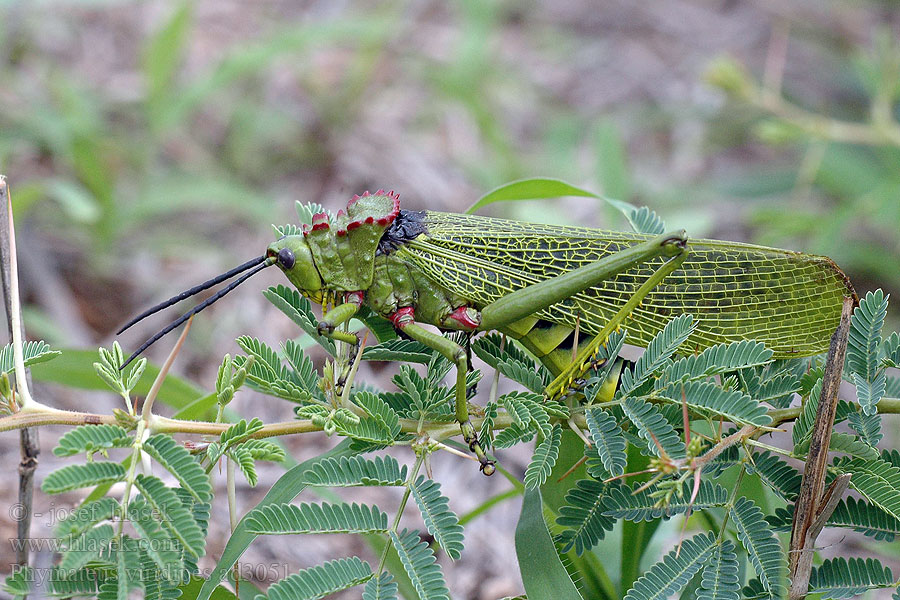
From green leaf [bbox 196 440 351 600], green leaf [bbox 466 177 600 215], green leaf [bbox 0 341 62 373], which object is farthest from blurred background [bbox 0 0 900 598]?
green leaf [bbox 466 177 600 215]

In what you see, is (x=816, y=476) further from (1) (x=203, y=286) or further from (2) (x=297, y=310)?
(1) (x=203, y=286)

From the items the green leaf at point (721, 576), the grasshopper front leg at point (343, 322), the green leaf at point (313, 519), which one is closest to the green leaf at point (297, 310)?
the grasshopper front leg at point (343, 322)

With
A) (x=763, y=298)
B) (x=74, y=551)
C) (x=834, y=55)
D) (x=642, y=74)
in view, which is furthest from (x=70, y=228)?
(x=834, y=55)

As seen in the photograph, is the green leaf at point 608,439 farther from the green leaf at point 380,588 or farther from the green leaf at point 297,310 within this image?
the green leaf at point 297,310

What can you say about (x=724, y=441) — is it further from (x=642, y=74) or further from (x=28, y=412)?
(x=642, y=74)

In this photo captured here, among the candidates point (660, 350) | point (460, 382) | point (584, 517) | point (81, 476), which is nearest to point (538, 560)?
point (584, 517)

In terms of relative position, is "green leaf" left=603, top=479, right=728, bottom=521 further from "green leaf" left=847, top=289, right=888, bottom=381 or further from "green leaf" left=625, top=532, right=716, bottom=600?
"green leaf" left=847, top=289, right=888, bottom=381

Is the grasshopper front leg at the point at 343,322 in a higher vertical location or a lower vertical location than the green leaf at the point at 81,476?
higher
